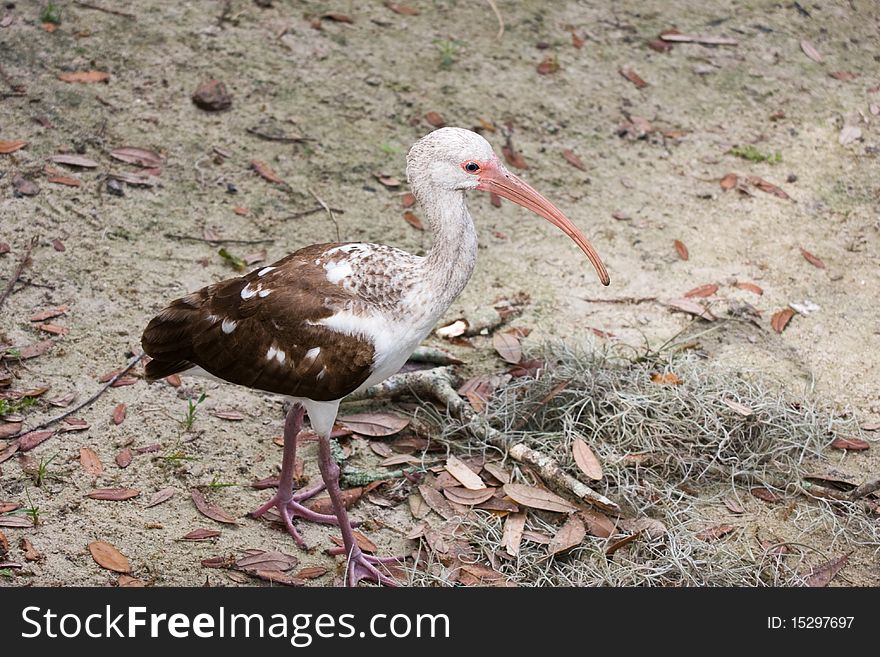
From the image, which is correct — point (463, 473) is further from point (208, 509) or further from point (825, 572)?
point (825, 572)

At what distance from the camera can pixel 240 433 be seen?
5.06 m

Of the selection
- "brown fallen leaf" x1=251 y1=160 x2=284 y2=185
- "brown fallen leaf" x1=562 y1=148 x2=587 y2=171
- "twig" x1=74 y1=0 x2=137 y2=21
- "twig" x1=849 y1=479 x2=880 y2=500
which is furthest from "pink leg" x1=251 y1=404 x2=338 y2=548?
"twig" x1=74 y1=0 x2=137 y2=21

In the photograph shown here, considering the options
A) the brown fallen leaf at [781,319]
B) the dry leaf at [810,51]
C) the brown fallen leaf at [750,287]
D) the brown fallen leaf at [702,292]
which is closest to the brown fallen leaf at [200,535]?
the brown fallen leaf at [702,292]

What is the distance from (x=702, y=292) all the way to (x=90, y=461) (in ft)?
12.5

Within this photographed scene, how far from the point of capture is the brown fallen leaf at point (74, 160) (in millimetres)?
6277

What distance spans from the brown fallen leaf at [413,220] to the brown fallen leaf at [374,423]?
1.67m

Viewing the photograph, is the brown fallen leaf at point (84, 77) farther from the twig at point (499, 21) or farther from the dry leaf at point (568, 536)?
the dry leaf at point (568, 536)

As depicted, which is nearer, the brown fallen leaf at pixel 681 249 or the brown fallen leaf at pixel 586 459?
the brown fallen leaf at pixel 586 459

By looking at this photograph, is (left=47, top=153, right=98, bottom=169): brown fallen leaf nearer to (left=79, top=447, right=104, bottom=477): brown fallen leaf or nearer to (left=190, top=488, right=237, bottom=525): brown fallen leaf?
(left=79, top=447, right=104, bottom=477): brown fallen leaf

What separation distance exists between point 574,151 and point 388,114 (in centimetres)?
140

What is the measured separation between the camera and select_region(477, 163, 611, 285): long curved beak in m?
4.14

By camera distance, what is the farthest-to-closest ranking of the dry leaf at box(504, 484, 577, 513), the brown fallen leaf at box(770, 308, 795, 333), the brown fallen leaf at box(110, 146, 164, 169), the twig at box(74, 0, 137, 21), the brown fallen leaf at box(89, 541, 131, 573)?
the twig at box(74, 0, 137, 21), the brown fallen leaf at box(110, 146, 164, 169), the brown fallen leaf at box(770, 308, 795, 333), the dry leaf at box(504, 484, 577, 513), the brown fallen leaf at box(89, 541, 131, 573)

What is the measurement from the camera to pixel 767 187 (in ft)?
23.7

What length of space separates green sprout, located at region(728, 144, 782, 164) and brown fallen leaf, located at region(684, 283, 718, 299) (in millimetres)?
1608
